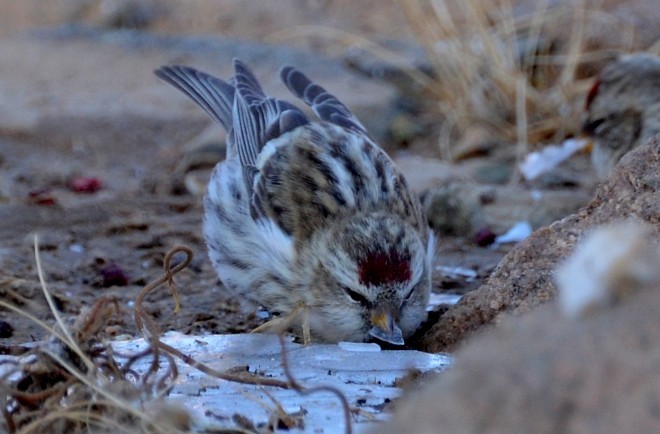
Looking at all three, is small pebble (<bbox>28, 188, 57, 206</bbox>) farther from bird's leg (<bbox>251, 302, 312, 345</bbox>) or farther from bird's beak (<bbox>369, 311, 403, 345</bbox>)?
bird's beak (<bbox>369, 311, 403, 345</bbox>)

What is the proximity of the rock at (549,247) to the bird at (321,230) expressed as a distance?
22 cm

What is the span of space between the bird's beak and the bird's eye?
49mm

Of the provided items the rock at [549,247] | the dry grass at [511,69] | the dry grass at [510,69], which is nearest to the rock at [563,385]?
the rock at [549,247]

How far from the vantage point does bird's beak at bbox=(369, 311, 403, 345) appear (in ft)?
12.2

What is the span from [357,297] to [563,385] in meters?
2.08

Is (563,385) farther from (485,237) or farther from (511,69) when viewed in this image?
(511,69)

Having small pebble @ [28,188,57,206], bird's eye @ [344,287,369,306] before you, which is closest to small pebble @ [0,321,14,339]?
bird's eye @ [344,287,369,306]

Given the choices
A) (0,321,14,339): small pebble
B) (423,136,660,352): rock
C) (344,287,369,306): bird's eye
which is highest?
(423,136,660,352): rock

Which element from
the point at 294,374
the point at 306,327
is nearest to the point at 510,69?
the point at 306,327

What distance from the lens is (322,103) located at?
16.9ft

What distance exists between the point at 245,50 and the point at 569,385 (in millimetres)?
8211

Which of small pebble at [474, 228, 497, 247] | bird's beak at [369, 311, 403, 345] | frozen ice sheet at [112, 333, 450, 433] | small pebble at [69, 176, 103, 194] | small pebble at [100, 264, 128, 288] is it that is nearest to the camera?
frozen ice sheet at [112, 333, 450, 433]

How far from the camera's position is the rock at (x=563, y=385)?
1704 mm

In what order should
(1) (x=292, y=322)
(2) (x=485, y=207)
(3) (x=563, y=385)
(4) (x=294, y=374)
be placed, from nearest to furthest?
(3) (x=563, y=385) → (4) (x=294, y=374) → (1) (x=292, y=322) → (2) (x=485, y=207)
